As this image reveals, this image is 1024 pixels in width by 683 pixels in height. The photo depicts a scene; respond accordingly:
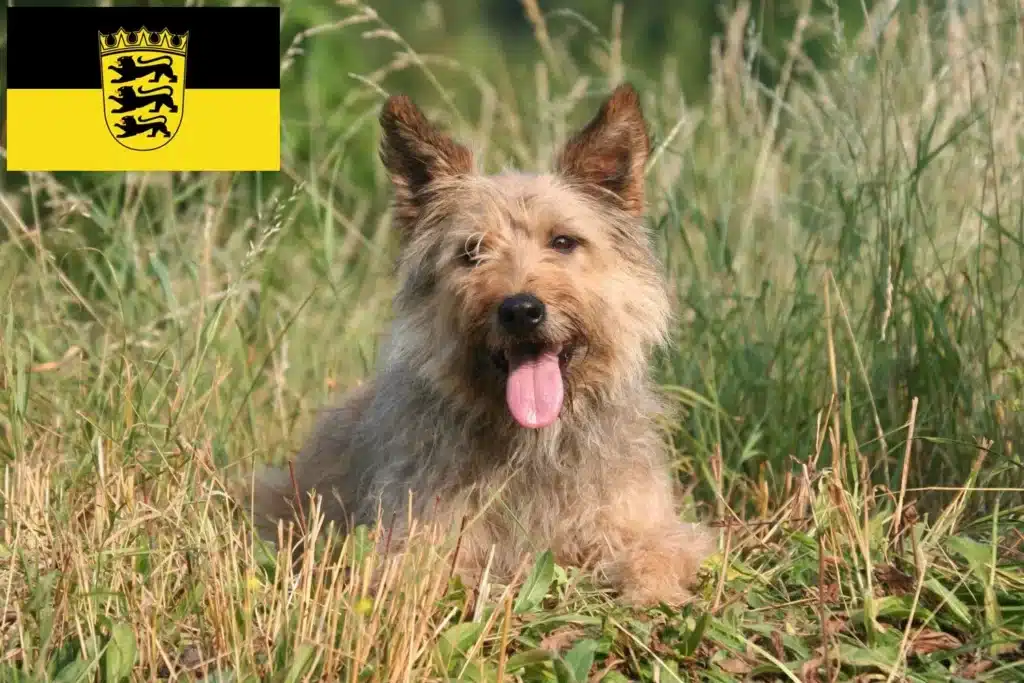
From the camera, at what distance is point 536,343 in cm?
436

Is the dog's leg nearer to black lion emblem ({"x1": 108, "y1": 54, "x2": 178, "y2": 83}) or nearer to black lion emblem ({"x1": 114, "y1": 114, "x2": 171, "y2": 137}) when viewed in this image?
black lion emblem ({"x1": 114, "y1": 114, "x2": 171, "y2": 137})

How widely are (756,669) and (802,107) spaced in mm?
5566

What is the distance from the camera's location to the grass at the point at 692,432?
355 centimetres

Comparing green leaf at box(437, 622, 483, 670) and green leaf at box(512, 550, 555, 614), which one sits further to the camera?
green leaf at box(512, 550, 555, 614)

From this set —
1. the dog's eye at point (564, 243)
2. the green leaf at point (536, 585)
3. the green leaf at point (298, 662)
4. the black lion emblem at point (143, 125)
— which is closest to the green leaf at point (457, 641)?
the green leaf at point (536, 585)

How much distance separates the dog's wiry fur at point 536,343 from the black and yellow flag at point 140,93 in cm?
117

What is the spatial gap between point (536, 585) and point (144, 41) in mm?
3195

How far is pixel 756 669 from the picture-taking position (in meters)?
3.66

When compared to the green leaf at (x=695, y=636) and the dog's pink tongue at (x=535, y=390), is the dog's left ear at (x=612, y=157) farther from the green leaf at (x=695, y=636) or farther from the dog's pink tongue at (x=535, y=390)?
the green leaf at (x=695, y=636)

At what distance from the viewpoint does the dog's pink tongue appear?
4348 millimetres

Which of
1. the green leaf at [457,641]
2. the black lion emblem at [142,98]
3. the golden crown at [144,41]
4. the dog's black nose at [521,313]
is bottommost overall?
the green leaf at [457,641]

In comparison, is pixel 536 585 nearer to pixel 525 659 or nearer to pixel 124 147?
pixel 525 659

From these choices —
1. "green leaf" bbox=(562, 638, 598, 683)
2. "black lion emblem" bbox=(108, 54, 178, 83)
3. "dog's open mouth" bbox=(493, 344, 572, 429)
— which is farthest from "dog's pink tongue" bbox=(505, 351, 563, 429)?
"black lion emblem" bbox=(108, 54, 178, 83)

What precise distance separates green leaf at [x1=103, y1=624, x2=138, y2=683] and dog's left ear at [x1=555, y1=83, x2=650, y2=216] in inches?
94.0
